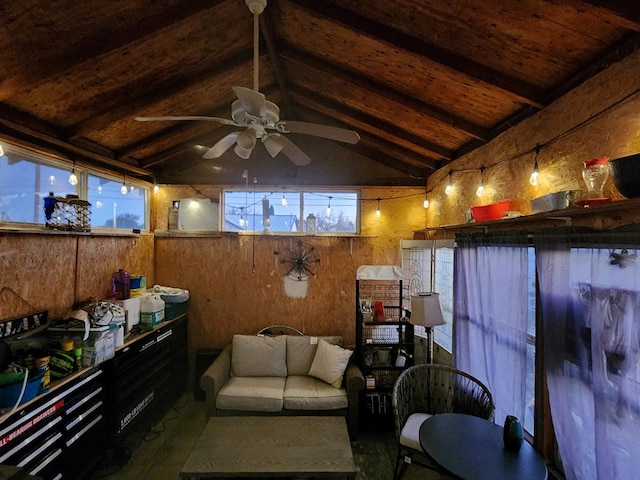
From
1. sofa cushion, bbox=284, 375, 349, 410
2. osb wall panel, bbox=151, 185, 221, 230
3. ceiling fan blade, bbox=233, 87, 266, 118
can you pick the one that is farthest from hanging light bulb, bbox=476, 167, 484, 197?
osb wall panel, bbox=151, 185, 221, 230

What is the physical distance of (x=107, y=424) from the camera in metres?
2.92

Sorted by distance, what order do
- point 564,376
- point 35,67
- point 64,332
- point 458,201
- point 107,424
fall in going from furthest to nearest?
point 458,201, point 107,424, point 64,332, point 35,67, point 564,376

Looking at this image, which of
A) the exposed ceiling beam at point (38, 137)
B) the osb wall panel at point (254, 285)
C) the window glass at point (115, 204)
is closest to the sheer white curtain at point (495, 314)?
the osb wall panel at point (254, 285)

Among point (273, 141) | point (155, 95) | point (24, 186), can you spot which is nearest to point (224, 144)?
point (273, 141)

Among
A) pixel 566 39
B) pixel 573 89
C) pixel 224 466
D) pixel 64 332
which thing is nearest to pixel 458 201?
pixel 573 89

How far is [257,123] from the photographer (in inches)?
76.9

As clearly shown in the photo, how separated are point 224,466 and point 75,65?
114 inches

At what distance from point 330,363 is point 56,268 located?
2.84m

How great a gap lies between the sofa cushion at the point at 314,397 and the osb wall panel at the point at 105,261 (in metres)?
2.27

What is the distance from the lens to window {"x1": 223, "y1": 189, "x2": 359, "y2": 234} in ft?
15.1

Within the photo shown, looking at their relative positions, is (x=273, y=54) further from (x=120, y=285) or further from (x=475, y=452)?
(x=475, y=452)

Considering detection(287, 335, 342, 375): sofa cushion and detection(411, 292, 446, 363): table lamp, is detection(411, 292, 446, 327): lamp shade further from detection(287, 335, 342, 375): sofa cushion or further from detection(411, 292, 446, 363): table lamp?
detection(287, 335, 342, 375): sofa cushion

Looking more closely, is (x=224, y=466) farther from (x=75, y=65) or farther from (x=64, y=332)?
(x=75, y=65)

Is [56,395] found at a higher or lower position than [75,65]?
lower
